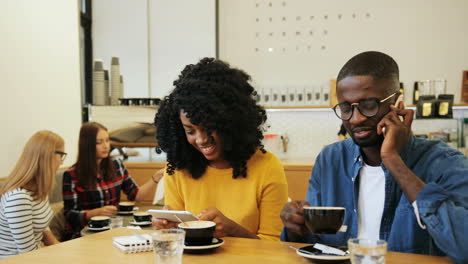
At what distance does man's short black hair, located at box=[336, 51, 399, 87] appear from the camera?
148 centimetres

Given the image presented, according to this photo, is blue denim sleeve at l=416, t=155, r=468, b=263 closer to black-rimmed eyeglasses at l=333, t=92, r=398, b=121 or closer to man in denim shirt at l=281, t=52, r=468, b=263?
man in denim shirt at l=281, t=52, r=468, b=263

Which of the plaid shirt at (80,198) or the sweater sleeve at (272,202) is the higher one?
the sweater sleeve at (272,202)

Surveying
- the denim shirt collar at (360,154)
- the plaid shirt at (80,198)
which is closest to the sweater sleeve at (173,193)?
the denim shirt collar at (360,154)

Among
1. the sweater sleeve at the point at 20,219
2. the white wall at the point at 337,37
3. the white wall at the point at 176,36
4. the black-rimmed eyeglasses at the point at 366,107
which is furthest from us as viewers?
the white wall at the point at 176,36

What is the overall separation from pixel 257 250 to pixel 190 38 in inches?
167

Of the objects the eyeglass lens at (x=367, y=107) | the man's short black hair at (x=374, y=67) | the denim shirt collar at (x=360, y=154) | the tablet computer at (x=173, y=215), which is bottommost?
the tablet computer at (x=173, y=215)

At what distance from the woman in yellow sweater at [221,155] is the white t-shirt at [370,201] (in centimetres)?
38

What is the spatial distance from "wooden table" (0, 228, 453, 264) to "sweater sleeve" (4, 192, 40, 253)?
1.26 meters

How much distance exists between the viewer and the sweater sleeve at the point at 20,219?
252 cm

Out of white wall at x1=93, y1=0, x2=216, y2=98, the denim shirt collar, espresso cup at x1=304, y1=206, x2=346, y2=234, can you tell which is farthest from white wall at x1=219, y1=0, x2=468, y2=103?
espresso cup at x1=304, y1=206, x2=346, y2=234

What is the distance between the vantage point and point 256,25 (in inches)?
205

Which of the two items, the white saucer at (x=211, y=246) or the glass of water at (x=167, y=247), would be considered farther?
the white saucer at (x=211, y=246)

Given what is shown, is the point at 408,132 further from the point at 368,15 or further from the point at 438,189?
the point at 368,15

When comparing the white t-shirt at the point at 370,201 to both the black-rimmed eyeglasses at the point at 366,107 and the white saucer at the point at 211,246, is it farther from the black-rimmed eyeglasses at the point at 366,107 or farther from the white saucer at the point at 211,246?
the white saucer at the point at 211,246
